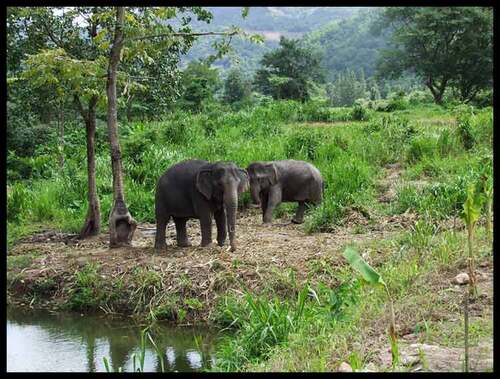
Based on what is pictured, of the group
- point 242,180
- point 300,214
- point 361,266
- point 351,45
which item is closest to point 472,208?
point 361,266

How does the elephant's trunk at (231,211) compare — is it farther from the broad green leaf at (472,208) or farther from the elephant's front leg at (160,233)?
the broad green leaf at (472,208)

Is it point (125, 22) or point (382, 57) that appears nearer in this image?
point (125, 22)

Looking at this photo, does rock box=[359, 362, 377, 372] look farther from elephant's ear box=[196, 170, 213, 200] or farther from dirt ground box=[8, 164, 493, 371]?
elephant's ear box=[196, 170, 213, 200]

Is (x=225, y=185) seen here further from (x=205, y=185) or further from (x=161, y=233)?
(x=161, y=233)

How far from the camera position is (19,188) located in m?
14.1

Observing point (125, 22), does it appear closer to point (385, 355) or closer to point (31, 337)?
point (31, 337)

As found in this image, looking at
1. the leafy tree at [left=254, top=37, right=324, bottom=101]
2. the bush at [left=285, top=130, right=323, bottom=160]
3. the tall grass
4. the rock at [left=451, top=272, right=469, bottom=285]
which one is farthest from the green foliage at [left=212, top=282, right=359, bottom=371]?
the leafy tree at [left=254, top=37, right=324, bottom=101]

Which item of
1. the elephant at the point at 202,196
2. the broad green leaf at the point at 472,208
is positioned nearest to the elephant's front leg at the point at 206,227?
the elephant at the point at 202,196

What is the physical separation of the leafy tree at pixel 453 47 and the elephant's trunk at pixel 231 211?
22.5 metres

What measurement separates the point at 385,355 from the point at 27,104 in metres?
8.57

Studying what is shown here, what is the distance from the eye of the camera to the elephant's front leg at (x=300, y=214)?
1208 cm

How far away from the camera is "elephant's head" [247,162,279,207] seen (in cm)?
1198

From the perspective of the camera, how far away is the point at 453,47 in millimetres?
32656
